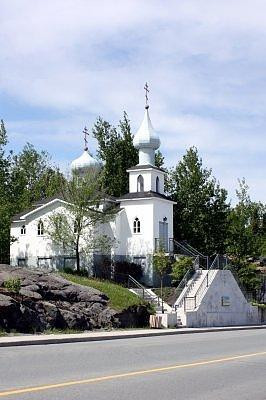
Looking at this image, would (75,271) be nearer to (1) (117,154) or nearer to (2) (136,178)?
(2) (136,178)

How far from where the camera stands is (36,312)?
89.8 feet

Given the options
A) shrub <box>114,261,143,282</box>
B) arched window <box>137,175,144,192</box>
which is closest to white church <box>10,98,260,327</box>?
arched window <box>137,175,144,192</box>

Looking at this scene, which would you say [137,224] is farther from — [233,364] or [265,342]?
[233,364]

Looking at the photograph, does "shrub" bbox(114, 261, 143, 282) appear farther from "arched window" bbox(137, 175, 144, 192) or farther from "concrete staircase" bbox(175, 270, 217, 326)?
"arched window" bbox(137, 175, 144, 192)

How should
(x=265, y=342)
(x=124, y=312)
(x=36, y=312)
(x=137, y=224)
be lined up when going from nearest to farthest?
(x=265, y=342) → (x=36, y=312) → (x=124, y=312) → (x=137, y=224)

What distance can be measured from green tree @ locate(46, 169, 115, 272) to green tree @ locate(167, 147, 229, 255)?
615 inches

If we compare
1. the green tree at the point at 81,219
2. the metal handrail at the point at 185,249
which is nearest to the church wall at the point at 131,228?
the green tree at the point at 81,219

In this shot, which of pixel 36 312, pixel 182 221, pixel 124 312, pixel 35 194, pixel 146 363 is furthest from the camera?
pixel 35 194

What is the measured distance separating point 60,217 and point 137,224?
6.15 meters

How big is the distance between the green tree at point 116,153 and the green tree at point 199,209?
5.18m

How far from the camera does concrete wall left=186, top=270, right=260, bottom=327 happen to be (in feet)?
124

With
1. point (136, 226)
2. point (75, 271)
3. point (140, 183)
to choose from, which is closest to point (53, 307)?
point (75, 271)

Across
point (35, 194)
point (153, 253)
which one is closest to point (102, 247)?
point (153, 253)

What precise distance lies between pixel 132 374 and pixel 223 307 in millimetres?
29102
